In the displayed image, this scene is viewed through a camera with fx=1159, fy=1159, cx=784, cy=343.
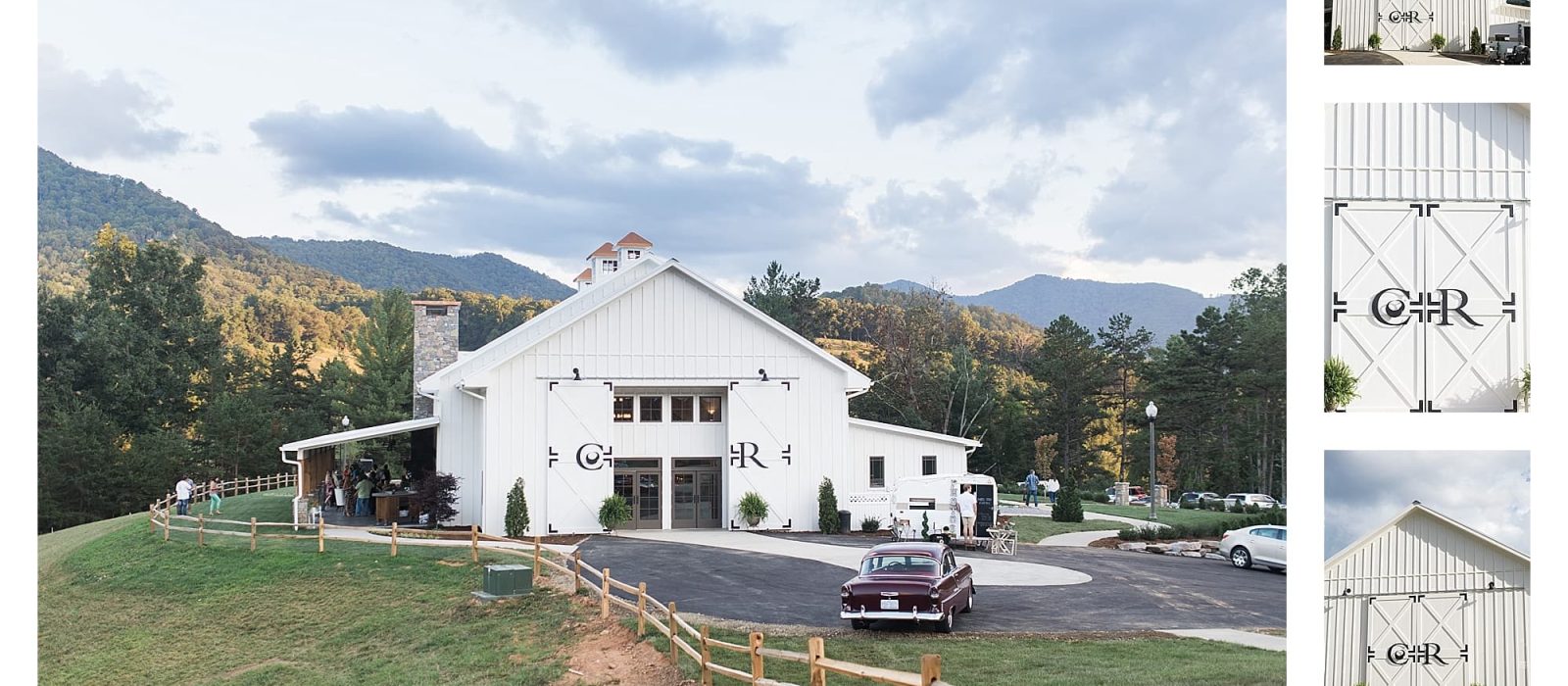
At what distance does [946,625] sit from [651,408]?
35.2ft

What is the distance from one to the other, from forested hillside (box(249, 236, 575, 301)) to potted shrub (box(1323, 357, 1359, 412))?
63988 millimetres

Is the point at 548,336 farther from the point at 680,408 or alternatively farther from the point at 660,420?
the point at 680,408

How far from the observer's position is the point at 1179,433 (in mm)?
38469

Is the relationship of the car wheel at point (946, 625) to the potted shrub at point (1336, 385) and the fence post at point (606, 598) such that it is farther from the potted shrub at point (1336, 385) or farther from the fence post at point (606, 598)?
the potted shrub at point (1336, 385)

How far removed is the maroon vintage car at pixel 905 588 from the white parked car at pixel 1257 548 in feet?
24.0

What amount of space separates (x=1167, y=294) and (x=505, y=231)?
1710 inches

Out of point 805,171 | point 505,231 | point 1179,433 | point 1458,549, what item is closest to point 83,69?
point 505,231

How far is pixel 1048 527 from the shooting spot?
23375 mm

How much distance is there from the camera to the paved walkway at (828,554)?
15.6 m

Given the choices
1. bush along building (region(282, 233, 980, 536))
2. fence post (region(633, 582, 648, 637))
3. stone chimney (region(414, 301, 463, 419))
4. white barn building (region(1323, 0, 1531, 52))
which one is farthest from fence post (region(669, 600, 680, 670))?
stone chimney (region(414, 301, 463, 419))

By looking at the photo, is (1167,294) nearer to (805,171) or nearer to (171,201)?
(805,171)

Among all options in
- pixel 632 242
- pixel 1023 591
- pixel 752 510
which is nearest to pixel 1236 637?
pixel 1023 591

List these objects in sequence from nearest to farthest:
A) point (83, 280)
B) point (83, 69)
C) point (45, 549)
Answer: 1. point (45, 549)
2. point (83, 280)
3. point (83, 69)

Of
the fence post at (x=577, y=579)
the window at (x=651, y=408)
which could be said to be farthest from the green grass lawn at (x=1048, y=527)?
the fence post at (x=577, y=579)
